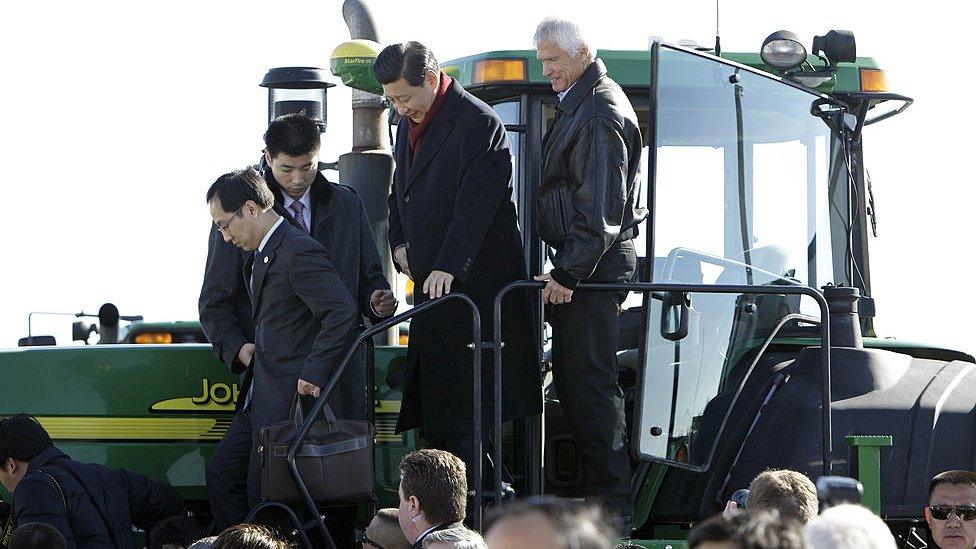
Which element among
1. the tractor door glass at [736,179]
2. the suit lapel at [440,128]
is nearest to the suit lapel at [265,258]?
the suit lapel at [440,128]

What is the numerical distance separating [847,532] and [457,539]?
80.1 inches

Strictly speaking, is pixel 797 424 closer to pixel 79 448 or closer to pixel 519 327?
pixel 519 327

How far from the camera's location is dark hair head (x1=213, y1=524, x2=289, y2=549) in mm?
4172

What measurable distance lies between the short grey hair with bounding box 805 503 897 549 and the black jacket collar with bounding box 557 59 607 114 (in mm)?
2864

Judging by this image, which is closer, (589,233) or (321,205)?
(589,233)

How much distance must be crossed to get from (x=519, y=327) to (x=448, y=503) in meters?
0.87

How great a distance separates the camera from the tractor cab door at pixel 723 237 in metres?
5.46

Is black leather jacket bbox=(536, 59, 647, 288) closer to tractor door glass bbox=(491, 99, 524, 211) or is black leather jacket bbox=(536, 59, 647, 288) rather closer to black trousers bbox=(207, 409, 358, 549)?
tractor door glass bbox=(491, 99, 524, 211)

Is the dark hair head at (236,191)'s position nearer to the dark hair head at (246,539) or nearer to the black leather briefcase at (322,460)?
the black leather briefcase at (322,460)

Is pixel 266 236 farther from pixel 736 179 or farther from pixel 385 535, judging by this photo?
pixel 736 179

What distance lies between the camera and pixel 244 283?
566 cm

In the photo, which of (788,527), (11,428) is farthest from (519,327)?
(788,527)

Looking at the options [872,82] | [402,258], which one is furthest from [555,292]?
[872,82]

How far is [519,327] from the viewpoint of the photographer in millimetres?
5277
